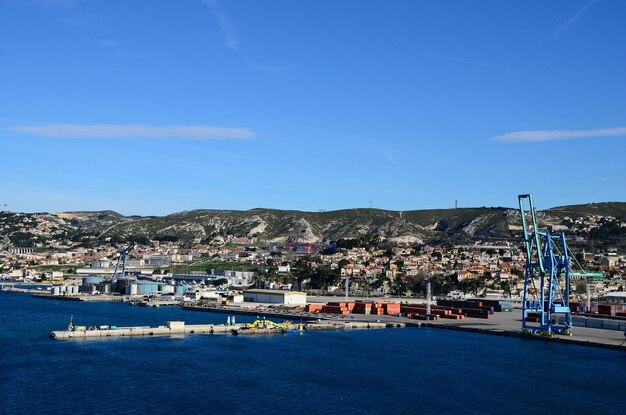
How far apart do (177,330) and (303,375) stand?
1446 cm

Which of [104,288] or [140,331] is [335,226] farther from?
[140,331]

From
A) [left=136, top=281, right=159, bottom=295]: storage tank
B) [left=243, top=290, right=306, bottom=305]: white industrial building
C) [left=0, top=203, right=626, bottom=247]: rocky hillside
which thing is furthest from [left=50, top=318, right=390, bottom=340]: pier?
[left=0, top=203, right=626, bottom=247]: rocky hillside

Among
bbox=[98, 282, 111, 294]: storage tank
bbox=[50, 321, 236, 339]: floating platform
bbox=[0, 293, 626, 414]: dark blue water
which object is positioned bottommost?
bbox=[0, 293, 626, 414]: dark blue water

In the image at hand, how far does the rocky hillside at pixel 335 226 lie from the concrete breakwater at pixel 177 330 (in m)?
95.7

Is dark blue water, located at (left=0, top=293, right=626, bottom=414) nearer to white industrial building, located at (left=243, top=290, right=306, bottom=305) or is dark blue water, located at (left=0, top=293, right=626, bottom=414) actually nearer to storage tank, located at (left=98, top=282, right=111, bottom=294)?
white industrial building, located at (left=243, top=290, right=306, bottom=305)

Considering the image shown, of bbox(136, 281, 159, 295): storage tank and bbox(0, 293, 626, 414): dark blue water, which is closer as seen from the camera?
bbox(0, 293, 626, 414): dark blue water

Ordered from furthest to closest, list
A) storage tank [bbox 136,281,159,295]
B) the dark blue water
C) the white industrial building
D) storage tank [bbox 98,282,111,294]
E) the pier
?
storage tank [bbox 98,282,111,294]
storage tank [bbox 136,281,159,295]
the white industrial building
the pier
the dark blue water

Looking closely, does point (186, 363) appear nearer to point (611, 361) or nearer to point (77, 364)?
point (77, 364)

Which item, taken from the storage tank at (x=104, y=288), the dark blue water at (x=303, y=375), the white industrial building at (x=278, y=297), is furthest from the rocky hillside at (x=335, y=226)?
the dark blue water at (x=303, y=375)

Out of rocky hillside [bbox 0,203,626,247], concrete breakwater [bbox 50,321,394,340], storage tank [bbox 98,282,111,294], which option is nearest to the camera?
concrete breakwater [bbox 50,321,394,340]

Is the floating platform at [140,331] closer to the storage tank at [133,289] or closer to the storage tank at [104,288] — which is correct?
the storage tank at [133,289]

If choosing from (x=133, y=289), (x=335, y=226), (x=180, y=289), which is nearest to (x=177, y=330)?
(x=180, y=289)

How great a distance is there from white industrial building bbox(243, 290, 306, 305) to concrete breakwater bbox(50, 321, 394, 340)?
47.6 feet

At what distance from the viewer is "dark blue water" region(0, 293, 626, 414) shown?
78.6ft
